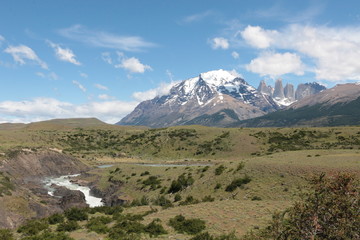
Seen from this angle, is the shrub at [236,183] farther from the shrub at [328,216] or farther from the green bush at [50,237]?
the shrub at [328,216]

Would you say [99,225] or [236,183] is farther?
[236,183]

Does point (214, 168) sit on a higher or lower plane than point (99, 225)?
higher

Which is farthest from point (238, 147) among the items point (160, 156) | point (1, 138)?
point (1, 138)

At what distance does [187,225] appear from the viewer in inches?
861

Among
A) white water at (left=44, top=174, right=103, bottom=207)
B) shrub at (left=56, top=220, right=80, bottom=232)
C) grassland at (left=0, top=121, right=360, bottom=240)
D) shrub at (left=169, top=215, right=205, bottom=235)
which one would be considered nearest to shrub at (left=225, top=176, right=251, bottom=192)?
grassland at (left=0, top=121, right=360, bottom=240)

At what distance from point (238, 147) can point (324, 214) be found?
106062 mm

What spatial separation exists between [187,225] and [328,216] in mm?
13387

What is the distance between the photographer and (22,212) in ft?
116

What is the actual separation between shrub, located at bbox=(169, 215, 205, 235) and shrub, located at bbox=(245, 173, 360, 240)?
421 inches

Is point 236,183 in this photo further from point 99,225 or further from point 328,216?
point 328,216

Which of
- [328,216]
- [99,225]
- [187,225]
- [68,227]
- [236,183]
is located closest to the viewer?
[328,216]

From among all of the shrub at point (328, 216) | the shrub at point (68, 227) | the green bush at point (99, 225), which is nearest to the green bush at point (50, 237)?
the shrub at point (68, 227)

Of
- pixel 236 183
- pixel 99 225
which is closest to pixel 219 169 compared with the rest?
pixel 236 183

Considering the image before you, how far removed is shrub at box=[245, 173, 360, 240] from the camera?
9.92m
